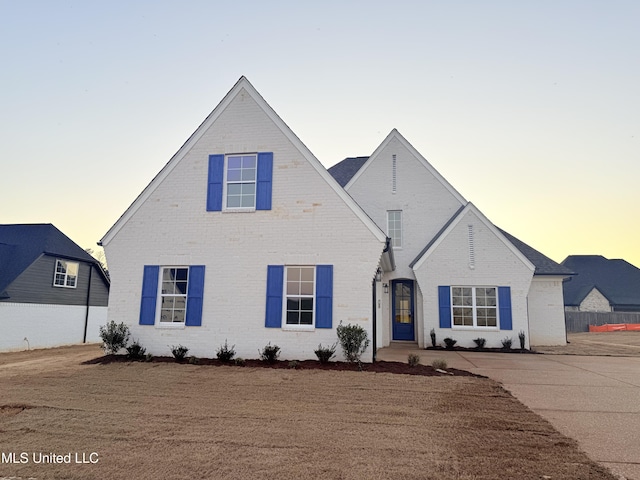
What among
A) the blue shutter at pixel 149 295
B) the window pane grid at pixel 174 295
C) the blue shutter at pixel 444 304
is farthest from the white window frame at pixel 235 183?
the blue shutter at pixel 444 304

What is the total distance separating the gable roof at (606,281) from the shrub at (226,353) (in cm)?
3460

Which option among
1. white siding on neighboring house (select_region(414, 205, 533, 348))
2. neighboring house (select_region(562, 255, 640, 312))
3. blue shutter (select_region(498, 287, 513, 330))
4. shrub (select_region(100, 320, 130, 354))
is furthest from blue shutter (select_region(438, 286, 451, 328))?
neighboring house (select_region(562, 255, 640, 312))

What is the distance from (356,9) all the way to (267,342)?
8671 mm

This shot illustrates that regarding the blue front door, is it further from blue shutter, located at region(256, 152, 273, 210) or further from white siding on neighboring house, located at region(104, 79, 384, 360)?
blue shutter, located at region(256, 152, 273, 210)

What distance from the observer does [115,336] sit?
436 inches

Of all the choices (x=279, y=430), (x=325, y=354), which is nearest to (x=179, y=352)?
(x=325, y=354)

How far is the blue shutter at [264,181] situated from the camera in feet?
37.1

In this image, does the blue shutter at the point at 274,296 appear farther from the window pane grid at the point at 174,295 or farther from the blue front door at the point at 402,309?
the blue front door at the point at 402,309

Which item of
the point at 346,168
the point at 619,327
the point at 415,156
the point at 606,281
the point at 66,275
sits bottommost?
the point at 619,327

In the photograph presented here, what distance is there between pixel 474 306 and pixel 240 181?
9.88m

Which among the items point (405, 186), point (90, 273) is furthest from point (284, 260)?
point (90, 273)

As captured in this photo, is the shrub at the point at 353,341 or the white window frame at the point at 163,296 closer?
the shrub at the point at 353,341

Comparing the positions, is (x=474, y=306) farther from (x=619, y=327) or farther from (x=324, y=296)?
(x=619, y=327)

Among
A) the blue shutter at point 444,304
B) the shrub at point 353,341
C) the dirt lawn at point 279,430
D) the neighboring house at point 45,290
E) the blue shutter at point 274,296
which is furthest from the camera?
the neighboring house at point 45,290
